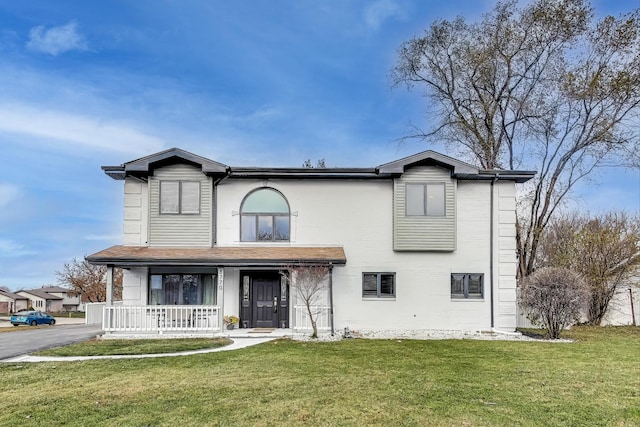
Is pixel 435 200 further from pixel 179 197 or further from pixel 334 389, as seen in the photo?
pixel 334 389

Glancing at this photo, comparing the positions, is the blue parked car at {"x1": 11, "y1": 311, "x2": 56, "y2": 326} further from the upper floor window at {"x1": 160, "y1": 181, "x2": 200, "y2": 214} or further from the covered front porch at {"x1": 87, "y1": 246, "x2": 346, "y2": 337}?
the upper floor window at {"x1": 160, "y1": 181, "x2": 200, "y2": 214}

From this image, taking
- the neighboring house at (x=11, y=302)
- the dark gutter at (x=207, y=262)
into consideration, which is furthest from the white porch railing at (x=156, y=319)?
the neighboring house at (x=11, y=302)

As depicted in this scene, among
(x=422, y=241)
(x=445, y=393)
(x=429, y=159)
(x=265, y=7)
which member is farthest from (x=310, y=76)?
(x=445, y=393)

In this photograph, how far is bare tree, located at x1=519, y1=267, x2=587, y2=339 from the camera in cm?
1494

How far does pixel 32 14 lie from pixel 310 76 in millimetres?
9527

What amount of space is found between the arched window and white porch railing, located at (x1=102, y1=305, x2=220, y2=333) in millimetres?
2982

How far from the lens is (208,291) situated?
55.2 feet

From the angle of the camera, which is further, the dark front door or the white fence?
the white fence

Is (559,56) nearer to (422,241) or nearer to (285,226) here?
Result: (422,241)

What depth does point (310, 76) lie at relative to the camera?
1952cm

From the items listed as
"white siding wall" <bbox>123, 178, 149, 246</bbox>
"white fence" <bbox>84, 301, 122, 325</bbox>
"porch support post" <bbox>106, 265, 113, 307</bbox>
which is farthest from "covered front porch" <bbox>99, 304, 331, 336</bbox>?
"white fence" <bbox>84, 301, 122, 325</bbox>

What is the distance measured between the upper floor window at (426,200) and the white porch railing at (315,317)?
433 cm

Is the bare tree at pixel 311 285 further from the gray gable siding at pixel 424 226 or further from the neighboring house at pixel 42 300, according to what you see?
the neighboring house at pixel 42 300

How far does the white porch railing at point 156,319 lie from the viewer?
1539cm
